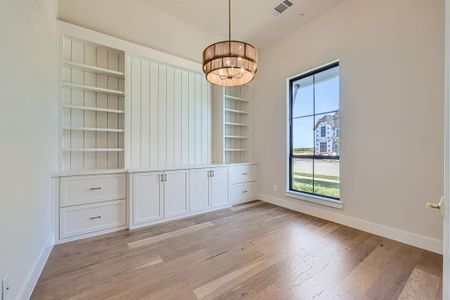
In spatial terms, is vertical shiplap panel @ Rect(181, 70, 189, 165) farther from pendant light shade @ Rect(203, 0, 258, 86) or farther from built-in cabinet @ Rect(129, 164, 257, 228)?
pendant light shade @ Rect(203, 0, 258, 86)

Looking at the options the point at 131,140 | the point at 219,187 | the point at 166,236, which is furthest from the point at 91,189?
the point at 219,187

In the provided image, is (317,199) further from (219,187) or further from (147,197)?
(147,197)

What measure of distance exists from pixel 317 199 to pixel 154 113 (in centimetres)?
317

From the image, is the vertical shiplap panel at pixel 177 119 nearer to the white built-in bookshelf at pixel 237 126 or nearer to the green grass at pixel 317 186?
the white built-in bookshelf at pixel 237 126

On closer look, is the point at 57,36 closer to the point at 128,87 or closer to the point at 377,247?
the point at 128,87

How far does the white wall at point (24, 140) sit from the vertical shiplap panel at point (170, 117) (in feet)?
5.56

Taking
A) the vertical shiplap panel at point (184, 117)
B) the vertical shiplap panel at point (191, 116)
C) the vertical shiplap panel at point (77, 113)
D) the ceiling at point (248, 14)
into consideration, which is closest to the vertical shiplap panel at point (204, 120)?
the vertical shiplap panel at point (191, 116)

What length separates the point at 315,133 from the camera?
360cm

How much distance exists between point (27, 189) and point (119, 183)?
4.19 feet

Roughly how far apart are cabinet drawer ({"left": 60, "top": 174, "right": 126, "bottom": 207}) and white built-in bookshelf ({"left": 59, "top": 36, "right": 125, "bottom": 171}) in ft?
1.18

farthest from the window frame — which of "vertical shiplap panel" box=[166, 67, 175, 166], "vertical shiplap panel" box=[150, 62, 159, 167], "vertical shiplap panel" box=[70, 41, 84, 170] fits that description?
"vertical shiplap panel" box=[70, 41, 84, 170]

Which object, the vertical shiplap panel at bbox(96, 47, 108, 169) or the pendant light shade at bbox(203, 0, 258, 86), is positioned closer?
the pendant light shade at bbox(203, 0, 258, 86)

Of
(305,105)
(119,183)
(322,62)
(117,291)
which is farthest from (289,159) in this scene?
(117,291)

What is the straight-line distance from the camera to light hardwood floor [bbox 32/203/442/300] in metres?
1.65
